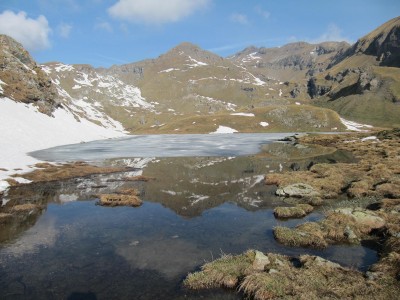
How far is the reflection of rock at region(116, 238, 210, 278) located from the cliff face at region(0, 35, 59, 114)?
11021 cm

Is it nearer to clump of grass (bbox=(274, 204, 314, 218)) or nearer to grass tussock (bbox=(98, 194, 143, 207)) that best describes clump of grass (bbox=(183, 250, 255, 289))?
clump of grass (bbox=(274, 204, 314, 218))

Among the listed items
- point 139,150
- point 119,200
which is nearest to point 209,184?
point 119,200

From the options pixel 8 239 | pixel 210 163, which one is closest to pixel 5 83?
pixel 210 163

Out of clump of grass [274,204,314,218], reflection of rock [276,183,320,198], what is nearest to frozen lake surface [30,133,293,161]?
reflection of rock [276,183,320,198]

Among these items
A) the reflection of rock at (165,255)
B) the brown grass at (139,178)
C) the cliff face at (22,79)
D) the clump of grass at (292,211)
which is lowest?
the clump of grass at (292,211)

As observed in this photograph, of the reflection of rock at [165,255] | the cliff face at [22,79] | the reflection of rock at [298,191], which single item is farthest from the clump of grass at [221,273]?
the cliff face at [22,79]

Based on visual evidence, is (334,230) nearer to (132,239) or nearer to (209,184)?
(132,239)

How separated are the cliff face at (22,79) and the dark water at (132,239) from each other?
9531 cm

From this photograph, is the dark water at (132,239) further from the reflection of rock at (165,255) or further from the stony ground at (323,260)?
the stony ground at (323,260)

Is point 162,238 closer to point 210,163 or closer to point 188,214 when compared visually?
point 188,214

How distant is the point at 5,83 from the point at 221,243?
12914 cm

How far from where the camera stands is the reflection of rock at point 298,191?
1391 inches

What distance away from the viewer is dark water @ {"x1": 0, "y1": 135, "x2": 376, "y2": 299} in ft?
54.4

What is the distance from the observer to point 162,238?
76.4 ft
